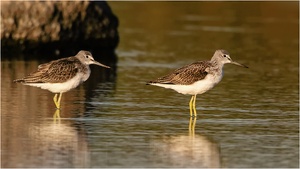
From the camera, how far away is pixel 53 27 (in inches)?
1178

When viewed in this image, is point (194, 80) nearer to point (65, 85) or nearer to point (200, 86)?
point (200, 86)

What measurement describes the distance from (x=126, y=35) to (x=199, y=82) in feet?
56.2

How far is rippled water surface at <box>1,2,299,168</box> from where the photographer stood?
15.9m

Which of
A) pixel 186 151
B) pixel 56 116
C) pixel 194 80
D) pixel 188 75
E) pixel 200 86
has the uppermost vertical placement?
pixel 188 75

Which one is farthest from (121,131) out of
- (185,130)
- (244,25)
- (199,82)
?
(244,25)

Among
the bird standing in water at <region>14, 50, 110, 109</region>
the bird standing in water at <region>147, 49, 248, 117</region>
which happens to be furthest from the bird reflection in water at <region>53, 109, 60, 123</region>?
the bird standing in water at <region>147, 49, 248, 117</region>

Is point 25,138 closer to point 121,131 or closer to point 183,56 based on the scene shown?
point 121,131

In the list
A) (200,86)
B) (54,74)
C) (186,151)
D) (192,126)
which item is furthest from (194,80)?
(186,151)

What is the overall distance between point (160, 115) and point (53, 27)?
10404mm

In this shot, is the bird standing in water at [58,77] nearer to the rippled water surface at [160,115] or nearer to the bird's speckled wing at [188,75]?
the rippled water surface at [160,115]

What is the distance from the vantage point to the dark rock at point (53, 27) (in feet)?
96.5

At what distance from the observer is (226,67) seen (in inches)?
1180

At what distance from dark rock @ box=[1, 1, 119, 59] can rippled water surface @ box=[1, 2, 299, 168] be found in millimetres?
1300

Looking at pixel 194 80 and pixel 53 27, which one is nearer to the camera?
pixel 194 80
